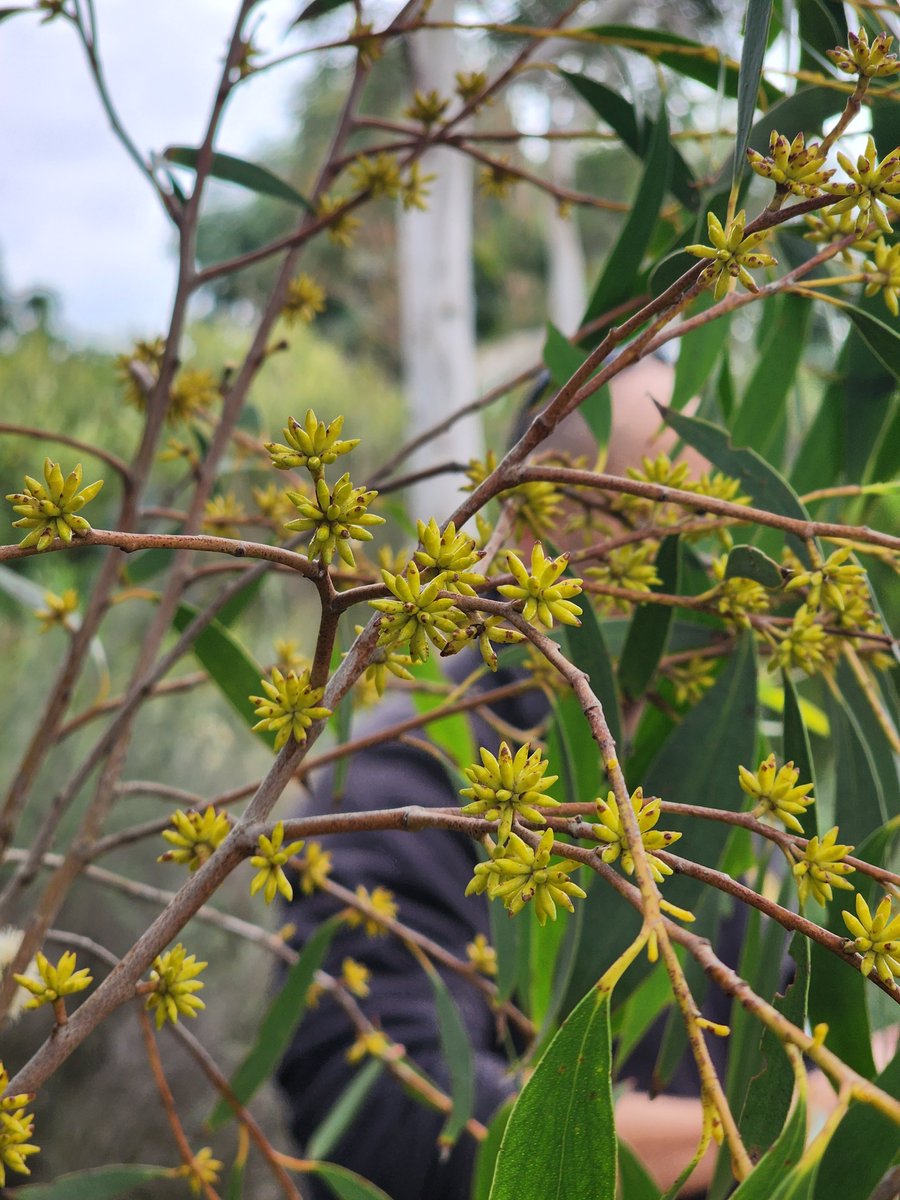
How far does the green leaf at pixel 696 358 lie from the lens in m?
0.41

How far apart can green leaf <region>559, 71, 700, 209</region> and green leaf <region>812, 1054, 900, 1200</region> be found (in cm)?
34

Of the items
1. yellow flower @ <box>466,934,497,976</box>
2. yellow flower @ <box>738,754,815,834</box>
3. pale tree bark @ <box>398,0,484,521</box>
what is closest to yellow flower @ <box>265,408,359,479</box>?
yellow flower @ <box>738,754,815,834</box>

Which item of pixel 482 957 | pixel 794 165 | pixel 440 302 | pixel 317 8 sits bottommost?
pixel 482 957

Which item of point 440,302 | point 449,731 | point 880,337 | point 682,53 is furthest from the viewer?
point 440,302

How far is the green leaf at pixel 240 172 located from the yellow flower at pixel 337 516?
27 cm

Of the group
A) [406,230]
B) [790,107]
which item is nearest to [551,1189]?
[790,107]

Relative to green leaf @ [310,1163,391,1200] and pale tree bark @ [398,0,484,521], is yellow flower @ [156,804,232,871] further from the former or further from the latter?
pale tree bark @ [398,0,484,521]

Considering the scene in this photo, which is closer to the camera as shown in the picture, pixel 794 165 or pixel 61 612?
pixel 794 165

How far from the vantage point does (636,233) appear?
426 mm

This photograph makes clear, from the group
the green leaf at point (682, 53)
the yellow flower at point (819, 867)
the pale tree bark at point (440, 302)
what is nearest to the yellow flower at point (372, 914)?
the yellow flower at point (819, 867)

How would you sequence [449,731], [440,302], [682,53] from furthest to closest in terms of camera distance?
1. [440,302]
2. [449,731]
3. [682,53]

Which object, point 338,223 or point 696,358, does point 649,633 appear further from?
point 338,223

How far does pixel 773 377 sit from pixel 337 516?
295mm

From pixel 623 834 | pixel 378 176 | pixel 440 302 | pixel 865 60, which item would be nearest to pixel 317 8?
Answer: pixel 378 176
